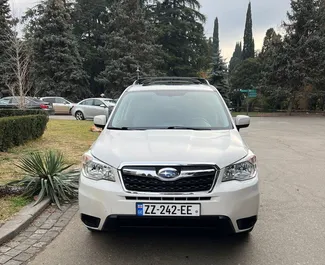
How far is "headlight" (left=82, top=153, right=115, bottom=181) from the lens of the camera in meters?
3.33

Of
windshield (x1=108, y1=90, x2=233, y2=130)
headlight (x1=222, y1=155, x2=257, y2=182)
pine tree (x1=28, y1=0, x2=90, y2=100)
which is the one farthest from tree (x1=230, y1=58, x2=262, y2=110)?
headlight (x1=222, y1=155, x2=257, y2=182)

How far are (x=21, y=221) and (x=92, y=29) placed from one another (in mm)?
42668

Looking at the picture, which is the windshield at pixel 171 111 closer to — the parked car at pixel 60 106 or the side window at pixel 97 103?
the side window at pixel 97 103

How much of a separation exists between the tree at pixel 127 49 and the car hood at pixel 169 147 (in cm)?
3232

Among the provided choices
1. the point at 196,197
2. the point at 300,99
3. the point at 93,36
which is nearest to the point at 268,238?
the point at 196,197

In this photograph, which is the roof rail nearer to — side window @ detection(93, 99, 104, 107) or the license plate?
the license plate

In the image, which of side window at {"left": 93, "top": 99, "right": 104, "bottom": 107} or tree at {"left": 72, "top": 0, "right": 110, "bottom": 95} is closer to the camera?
side window at {"left": 93, "top": 99, "right": 104, "bottom": 107}

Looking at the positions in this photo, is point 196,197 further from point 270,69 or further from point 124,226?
point 270,69

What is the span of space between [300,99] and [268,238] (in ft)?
112

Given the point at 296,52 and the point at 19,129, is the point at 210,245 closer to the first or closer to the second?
the point at 19,129

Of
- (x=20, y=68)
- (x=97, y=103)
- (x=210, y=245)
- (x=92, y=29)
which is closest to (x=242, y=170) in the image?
(x=210, y=245)

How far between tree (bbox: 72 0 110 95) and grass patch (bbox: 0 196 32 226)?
1492 inches

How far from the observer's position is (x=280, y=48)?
32469 mm

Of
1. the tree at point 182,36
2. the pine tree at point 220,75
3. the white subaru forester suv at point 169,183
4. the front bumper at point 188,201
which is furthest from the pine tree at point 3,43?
the front bumper at point 188,201
